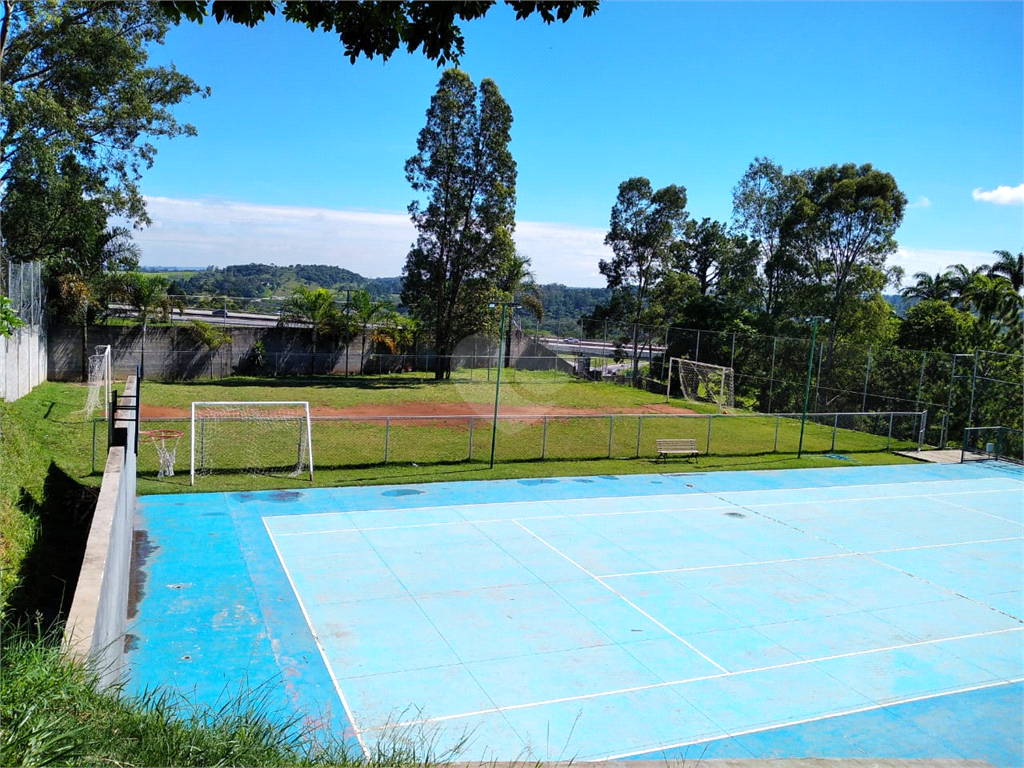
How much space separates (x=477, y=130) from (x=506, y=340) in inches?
473

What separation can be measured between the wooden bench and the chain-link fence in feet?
1.55

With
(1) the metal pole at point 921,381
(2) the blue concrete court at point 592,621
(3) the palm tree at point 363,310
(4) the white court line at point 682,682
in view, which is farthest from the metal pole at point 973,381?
(3) the palm tree at point 363,310

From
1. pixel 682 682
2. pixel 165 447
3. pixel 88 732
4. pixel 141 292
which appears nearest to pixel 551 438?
pixel 165 447

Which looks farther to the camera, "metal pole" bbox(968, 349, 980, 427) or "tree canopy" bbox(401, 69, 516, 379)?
"tree canopy" bbox(401, 69, 516, 379)

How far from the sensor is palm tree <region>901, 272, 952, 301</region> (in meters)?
51.2

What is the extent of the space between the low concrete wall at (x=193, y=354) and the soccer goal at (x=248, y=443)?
11761 millimetres

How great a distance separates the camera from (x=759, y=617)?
1268 centimetres

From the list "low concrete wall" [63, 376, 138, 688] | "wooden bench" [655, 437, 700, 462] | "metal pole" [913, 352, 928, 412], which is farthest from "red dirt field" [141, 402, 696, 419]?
"low concrete wall" [63, 376, 138, 688]

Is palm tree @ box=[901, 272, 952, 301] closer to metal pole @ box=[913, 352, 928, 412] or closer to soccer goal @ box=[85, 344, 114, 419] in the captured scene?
metal pole @ box=[913, 352, 928, 412]

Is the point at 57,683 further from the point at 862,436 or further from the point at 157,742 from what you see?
the point at 862,436

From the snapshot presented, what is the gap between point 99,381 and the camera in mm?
28375

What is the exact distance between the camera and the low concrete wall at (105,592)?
21.1 ft

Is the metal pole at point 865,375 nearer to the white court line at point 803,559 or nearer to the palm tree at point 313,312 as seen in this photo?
the white court line at point 803,559

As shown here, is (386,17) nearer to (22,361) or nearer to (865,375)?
(22,361)
